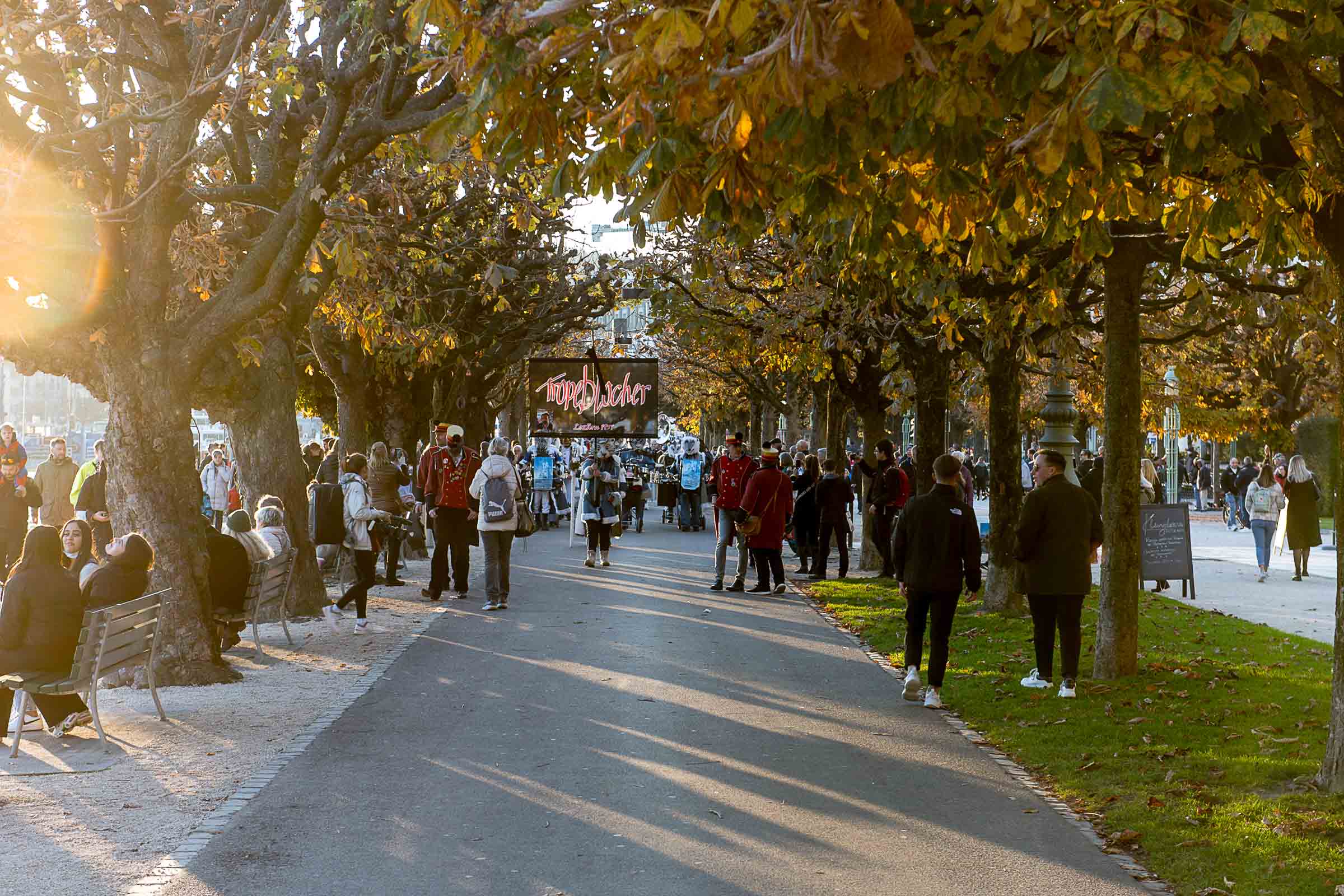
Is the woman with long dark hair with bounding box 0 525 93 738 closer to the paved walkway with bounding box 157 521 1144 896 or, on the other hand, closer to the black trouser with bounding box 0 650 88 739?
the black trouser with bounding box 0 650 88 739

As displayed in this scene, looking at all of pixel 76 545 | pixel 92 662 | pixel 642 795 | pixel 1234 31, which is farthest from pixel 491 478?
pixel 1234 31

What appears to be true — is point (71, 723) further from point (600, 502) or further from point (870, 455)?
point (870, 455)

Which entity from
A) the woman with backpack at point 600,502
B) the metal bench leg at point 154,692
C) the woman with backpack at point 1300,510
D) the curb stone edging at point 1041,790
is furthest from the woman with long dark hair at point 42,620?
the woman with backpack at point 1300,510

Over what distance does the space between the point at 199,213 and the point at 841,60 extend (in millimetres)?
13495

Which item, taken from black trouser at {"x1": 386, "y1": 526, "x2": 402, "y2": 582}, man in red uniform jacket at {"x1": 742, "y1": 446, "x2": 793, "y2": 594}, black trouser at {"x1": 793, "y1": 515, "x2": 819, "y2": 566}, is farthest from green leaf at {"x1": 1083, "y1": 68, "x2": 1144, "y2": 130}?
black trouser at {"x1": 793, "y1": 515, "x2": 819, "y2": 566}

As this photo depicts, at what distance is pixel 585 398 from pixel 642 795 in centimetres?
2646

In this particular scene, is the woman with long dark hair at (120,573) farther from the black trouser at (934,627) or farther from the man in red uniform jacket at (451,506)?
the man in red uniform jacket at (451,506)

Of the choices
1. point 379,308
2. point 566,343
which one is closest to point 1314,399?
point 566,343

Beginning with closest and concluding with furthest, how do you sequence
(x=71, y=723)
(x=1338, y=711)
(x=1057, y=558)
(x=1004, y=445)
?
(x=1338, y=711) < (x=71, y=723) < (x=1057, y=558) < (x=1004, y=445)

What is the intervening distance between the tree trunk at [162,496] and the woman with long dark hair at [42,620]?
222 cm

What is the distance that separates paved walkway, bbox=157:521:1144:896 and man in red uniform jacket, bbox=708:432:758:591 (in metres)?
6.47

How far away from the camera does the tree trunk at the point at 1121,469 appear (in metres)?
11.0

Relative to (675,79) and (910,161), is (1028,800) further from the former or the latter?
(675,79)

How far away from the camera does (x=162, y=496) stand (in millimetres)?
11109
